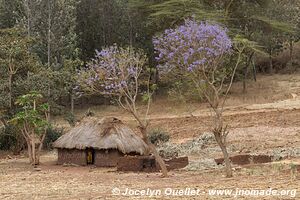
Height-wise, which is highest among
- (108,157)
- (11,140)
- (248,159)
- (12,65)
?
(12,65)

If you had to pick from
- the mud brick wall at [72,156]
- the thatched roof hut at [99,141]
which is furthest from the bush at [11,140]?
the thatched roof hut at [99,141]

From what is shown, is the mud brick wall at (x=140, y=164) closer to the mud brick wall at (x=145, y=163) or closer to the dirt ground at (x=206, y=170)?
the mud brick wall at (x=145, y=163)

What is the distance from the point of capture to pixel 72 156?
1997 cm

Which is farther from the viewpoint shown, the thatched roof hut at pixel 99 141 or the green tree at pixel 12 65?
the green tree at pixel 12 65

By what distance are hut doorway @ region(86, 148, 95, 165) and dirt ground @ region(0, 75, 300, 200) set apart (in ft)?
2.80

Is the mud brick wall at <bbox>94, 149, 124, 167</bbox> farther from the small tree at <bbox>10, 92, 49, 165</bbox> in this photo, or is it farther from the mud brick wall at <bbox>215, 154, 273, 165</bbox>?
the mud brick wall at <bbox>215, 154, 273, 165</bbox>

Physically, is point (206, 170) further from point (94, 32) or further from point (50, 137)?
point (94, 32)

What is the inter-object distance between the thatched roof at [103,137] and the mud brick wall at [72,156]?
30cm

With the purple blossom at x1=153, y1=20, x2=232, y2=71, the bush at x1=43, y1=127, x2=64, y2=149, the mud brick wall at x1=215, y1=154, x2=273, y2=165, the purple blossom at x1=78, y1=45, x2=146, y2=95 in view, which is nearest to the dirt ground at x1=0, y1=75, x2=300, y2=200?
the mud brick wall at x1=215, y1=154, x2=273, y2=165

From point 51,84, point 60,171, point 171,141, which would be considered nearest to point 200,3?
point 171,141

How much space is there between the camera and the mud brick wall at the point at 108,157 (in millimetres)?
18938

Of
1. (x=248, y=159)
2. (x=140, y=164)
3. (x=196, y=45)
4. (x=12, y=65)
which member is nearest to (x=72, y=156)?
(x=140, y=164)

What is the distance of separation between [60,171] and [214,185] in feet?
26.6

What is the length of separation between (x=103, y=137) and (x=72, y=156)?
1503 mm
